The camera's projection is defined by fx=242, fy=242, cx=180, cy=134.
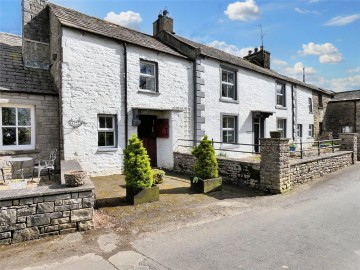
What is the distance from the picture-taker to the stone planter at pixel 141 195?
6.68 metres

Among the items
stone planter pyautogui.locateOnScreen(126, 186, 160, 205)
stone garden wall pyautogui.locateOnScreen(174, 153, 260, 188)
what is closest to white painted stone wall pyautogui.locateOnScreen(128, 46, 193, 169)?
stone garden wall pyautogui.locateOnScreen(174, 153, 260, 188)

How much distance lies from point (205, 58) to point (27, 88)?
875 centimetres

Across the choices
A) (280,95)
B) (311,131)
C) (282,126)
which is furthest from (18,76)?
(311,131)

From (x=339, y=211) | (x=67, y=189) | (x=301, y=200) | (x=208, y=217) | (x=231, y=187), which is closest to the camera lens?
(x=67, y=189)

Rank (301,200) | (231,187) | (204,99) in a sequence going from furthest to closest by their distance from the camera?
(204,99), (231,187), (301,200)

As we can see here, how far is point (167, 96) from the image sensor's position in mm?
12117

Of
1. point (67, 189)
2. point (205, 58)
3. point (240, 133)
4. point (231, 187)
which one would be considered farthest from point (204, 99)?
point (67, 189)

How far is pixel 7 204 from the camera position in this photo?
171 inches

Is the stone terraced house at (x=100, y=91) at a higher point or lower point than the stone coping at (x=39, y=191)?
higher

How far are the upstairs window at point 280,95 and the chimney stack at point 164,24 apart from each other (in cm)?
929

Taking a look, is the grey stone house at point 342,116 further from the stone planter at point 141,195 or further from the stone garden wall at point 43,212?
the stone garden wall at point 43,212

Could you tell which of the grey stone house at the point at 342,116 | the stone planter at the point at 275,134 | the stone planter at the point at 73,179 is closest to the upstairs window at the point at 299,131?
the grey stone house at the point at 342,116

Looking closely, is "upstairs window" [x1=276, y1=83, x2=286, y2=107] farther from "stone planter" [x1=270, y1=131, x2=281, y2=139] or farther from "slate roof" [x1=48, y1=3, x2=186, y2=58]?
"stone planter" [x1=270, y1=131, x2=281, y2=139]

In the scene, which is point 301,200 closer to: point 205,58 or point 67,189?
point 67,189
